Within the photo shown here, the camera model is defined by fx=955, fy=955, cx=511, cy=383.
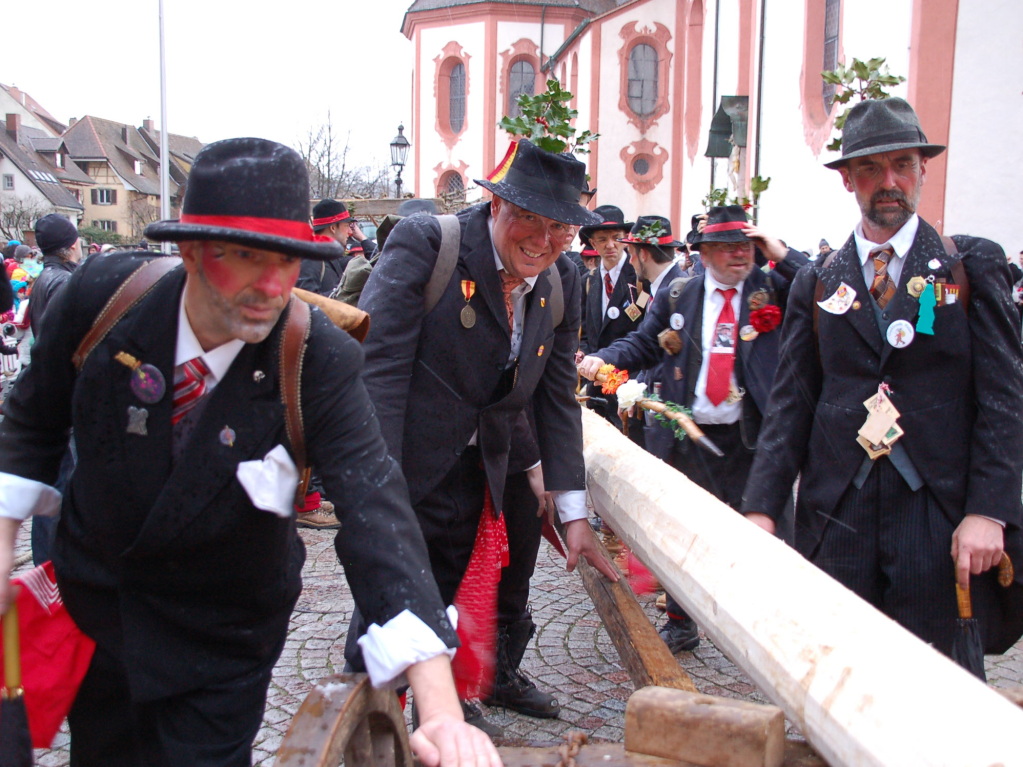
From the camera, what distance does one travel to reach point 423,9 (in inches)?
1596

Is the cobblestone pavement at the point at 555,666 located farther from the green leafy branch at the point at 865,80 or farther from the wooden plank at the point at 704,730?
the green leafy branch at the point at 865,80

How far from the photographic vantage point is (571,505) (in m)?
3.55

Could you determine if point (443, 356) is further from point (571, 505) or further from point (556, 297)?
point (571, 505)

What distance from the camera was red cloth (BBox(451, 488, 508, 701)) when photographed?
3.48m

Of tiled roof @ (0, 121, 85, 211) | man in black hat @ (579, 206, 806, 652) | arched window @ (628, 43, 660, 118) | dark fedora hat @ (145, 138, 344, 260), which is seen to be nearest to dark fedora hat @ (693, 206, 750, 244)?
man in black hat @ (579, 206, 806, 652)

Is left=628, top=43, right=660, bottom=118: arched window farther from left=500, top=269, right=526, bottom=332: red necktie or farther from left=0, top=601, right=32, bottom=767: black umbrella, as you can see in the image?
left=0, top=601, right=32, bottom=767: black umbrella

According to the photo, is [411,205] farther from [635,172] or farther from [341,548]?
[635,172]

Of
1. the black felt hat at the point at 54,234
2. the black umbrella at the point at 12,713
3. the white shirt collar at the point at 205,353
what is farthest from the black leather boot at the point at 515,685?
the black felt hat at the point at 54,234

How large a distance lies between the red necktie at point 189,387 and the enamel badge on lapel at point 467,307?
1.30 m

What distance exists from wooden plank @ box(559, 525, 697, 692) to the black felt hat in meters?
4.67

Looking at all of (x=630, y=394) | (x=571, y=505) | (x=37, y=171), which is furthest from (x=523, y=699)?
(x=37, y=171)

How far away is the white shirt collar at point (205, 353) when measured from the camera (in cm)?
194

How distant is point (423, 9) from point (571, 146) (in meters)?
40.2

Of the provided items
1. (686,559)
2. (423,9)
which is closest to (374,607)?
(686,559)
